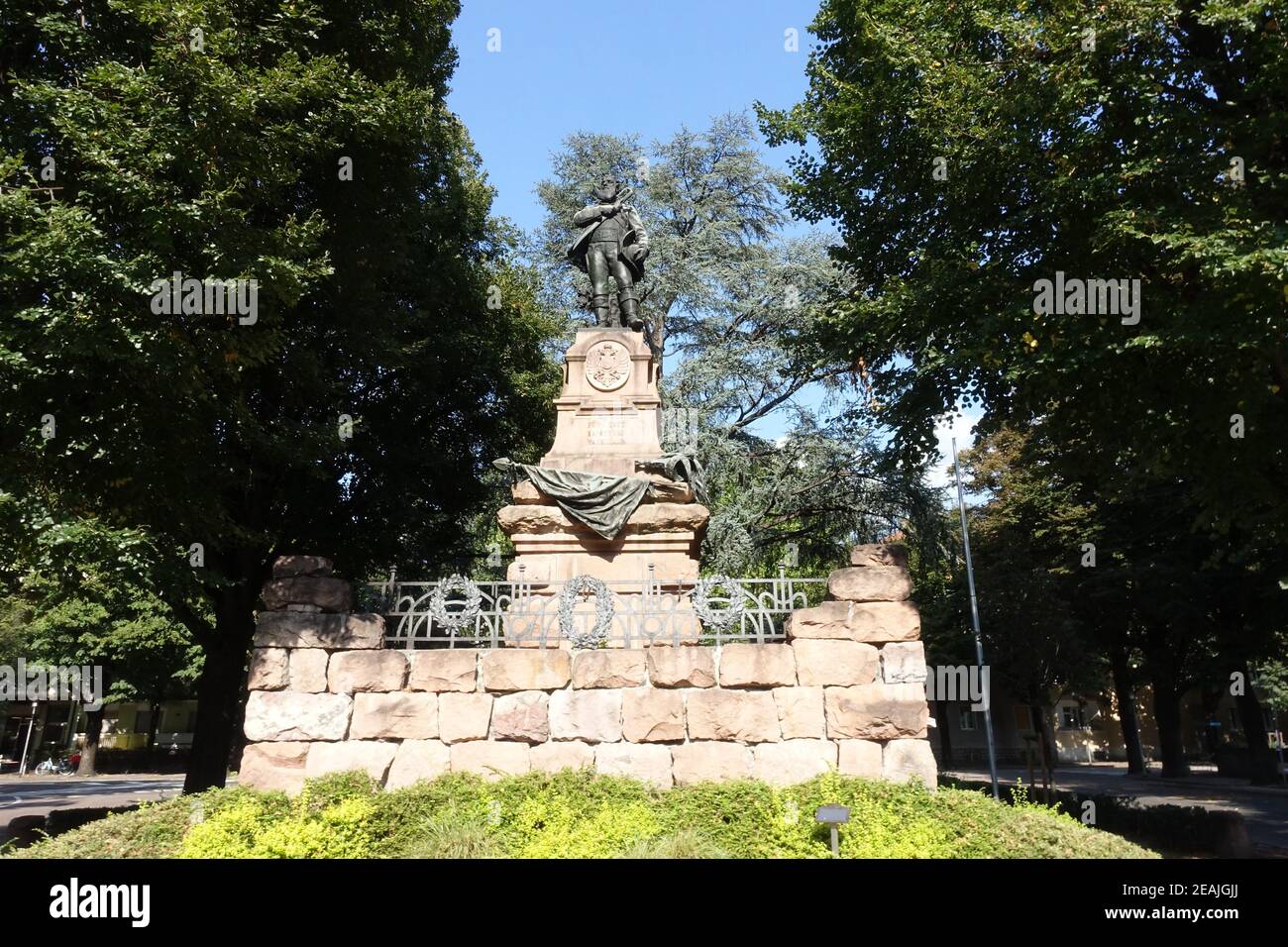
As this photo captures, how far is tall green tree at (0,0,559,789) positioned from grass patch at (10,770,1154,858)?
13.8 ft

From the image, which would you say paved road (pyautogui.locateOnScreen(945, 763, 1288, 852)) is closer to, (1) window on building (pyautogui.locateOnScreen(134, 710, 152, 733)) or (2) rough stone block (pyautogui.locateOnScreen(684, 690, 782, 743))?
(2) rough stone block (pyautogui.locateOnScreen(684, 690, 782, 743))

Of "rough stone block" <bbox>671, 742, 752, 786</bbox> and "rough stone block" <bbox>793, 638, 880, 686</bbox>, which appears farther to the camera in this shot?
"rough stone block" <bbox>793, 638, 880, 686</bbox>

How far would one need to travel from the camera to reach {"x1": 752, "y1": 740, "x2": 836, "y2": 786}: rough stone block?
9180 mm

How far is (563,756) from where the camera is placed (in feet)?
30.5

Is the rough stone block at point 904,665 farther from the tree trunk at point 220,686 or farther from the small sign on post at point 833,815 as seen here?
the tree trunk at point 220,686

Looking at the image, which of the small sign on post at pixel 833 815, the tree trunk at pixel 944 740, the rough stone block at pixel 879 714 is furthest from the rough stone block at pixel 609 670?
the tree trunk at pixel 944 740

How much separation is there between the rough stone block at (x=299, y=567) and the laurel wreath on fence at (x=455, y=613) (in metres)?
1.41

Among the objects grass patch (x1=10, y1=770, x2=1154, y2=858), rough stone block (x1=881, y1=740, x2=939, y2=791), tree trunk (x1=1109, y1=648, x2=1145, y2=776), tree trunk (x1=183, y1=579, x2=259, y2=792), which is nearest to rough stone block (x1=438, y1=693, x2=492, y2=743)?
grass patch (x1=10, y1=770, x2=1154, y2=858)

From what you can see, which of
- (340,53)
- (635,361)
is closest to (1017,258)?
(635,361)

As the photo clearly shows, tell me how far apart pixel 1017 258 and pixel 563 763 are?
10.5 meters

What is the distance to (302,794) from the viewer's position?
8.48m

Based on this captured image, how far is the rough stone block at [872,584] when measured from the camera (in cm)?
959

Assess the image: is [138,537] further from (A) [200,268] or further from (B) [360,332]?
(B) [360,332]

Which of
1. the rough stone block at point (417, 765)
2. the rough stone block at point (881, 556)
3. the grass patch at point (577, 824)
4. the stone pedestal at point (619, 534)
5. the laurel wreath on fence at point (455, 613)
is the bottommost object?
the grass patch at point (577, 824)
